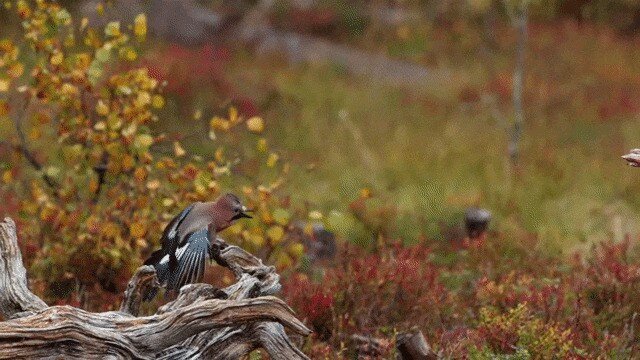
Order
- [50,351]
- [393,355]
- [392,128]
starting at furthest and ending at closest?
[392,128] → [393,355] → [50,351]

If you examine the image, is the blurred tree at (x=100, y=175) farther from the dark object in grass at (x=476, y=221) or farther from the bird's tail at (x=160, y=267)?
the dark object in grass at (x=476, y=221)

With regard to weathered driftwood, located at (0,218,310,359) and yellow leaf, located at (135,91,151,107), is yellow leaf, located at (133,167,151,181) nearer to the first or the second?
yellow leaf, located at (135,91,151,107)

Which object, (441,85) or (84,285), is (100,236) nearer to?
(84,285)

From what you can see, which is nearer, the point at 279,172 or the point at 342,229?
the point at 342,229

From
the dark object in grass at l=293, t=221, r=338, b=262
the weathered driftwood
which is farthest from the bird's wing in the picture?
the dark object in grass at l=293, t=221, r=338, b=262

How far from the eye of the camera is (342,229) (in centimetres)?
912

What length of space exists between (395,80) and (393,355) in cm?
1035

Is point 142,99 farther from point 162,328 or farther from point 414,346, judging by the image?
point 414,346

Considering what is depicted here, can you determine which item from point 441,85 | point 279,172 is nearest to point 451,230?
point 279,172

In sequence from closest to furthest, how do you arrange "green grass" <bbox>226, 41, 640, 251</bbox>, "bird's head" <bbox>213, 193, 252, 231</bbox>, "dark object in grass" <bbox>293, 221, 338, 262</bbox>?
1. "bird's head" <bbox>213, 193, 252, 231</bbox>
2. "dark object in grass" <bbox>293, 221, 338, 262</bbox>
3. "green grass" <bbox>226, 41, 640, 251</bbox>

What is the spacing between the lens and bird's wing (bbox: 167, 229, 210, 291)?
4898 mm

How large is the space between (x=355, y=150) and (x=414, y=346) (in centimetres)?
703

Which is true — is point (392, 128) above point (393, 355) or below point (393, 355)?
below

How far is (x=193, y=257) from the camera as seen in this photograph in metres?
4.91
